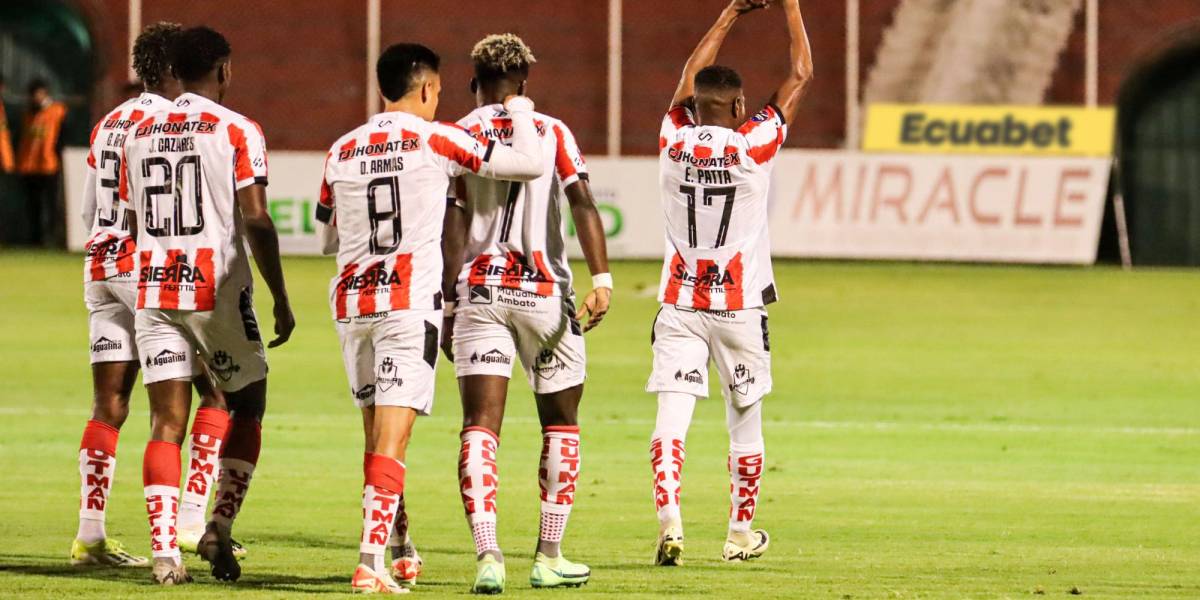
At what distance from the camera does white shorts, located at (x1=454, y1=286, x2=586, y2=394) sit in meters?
8.06

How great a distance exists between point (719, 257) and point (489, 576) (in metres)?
2.29

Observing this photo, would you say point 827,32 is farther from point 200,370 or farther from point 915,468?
point 200,370

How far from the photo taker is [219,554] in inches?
315

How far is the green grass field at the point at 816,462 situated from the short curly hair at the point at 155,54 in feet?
6.80

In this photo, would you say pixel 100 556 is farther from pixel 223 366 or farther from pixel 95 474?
pixel 223 366

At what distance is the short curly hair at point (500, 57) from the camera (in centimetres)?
808

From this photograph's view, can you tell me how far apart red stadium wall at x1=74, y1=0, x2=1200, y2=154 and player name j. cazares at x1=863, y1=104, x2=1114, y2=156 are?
5.94 feet

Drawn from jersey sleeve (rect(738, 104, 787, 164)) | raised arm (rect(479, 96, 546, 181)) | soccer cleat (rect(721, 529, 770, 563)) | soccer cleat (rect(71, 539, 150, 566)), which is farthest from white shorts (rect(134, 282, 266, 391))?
jersey sleeve (rect(738, 104, 787, 164))

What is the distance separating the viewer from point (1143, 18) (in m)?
32.2

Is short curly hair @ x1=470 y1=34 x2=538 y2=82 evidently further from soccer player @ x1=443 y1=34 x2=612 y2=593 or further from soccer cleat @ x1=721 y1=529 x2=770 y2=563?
soccer cleat @ x1=721 y1=529 x2=770 y2=563

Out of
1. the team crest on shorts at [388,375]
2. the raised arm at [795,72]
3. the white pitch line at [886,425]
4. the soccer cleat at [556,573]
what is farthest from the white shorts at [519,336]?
the white pitch line at [886,425]

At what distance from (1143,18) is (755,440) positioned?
24.7 m

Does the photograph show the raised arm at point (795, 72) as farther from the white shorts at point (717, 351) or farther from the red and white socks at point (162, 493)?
the red and white socks at point (162, 493)

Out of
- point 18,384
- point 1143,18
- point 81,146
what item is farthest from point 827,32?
point 18,384
